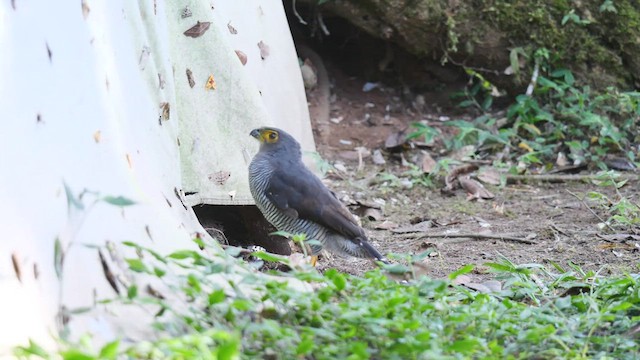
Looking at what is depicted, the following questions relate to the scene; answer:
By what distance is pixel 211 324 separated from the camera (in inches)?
121

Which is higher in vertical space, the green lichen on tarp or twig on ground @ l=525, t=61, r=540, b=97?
the green lichen on tarp

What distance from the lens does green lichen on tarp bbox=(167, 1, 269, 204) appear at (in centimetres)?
542

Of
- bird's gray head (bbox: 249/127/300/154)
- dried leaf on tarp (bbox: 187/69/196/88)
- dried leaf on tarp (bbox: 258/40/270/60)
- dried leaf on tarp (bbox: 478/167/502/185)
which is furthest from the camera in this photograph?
dried leaf on tarp (bbox: 478/167/502/185)

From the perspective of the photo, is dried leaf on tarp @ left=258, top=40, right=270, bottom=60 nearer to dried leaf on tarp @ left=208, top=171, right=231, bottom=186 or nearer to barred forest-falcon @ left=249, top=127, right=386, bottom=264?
barred forest-falcon @ left=249, top=127, right=386, bottom=264

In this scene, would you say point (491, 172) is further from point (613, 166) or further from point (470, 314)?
point (470, 314)

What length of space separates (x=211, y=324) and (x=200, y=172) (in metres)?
2.39

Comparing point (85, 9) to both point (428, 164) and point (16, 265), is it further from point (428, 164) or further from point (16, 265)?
point (428, 164)

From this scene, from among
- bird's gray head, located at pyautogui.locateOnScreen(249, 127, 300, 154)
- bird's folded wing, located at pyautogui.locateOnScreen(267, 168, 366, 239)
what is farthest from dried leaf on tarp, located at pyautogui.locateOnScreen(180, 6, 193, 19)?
bird's folded wing, located at pyautogui.locateOnScreen(267, 168, 366, 239)

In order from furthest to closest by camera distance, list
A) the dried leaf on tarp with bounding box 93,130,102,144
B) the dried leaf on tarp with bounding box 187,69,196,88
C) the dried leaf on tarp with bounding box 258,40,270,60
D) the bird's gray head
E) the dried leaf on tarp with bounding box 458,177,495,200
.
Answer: the dried leaf on tarp with bounding box 458,177,495,200, the dried leaf on tarp with bounding box 258,40,270,60, the bird's gray head, the dried leaf on tarp with bounding box 187,69,196,88, the dried leaf on tarp with bounding box 93,130,102,144

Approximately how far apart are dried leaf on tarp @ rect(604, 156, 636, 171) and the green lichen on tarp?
328 cm

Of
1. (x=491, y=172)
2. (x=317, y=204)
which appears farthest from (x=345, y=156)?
(x=317, y=204)

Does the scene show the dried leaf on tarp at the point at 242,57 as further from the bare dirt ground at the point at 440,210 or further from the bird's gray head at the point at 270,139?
the bare dirt ground at the point at 440,210

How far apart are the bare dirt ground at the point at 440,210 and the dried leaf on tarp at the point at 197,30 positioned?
1447 mm

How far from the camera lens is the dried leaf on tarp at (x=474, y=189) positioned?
720cm
